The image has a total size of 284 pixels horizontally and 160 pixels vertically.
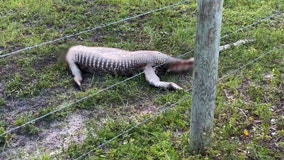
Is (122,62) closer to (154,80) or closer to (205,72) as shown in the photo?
(154,80)

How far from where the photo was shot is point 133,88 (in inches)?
177

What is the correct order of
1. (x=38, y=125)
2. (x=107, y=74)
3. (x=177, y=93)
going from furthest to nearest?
(x=107, y=74) < (x=177, y=93) < (x=38, y=125)

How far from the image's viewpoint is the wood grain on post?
10.4ft

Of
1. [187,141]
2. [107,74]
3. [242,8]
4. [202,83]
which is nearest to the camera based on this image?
[202,83]

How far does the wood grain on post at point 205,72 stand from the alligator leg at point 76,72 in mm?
1489

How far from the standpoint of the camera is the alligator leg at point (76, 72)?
4.64 m

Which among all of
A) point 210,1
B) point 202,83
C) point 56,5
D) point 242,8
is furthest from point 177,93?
point 56,5

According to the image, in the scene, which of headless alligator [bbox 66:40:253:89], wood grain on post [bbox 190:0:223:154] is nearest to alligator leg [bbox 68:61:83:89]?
headless alligator [bbox 66:40:253:89]

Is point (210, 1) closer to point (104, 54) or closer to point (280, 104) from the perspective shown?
point (280, 104)

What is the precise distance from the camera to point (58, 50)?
529 centimetres

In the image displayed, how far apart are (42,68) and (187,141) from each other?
193cm

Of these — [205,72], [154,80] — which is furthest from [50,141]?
[205,72]

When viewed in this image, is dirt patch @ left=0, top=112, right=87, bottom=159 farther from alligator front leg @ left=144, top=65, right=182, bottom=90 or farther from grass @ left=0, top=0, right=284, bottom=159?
alligator front leg @ left=144, top=65, right=182, bottom=90

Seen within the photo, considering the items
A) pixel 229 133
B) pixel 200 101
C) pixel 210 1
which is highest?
pixel 210 1
